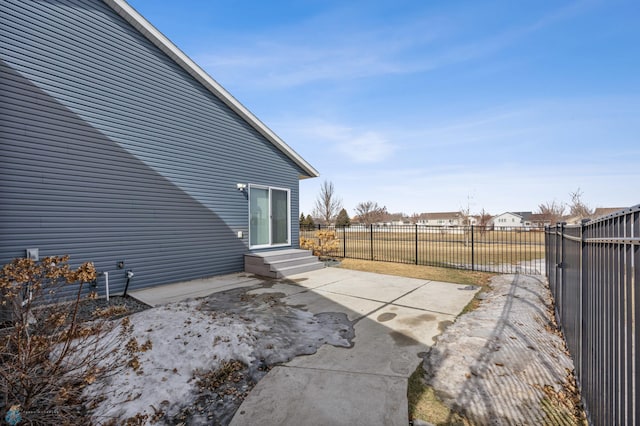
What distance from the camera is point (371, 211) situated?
4544 centimetres

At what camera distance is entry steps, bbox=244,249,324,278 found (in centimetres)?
789

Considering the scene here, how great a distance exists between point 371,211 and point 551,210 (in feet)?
74.9

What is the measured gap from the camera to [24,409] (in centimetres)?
205

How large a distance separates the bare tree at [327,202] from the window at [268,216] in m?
21.2

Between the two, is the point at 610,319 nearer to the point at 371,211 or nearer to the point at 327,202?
the point at 327,202

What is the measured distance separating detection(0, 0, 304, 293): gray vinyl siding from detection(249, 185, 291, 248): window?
44cm

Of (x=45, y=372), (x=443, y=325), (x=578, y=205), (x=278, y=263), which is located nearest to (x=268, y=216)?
(x=278, y=263)

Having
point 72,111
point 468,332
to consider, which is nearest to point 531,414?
point 468,332

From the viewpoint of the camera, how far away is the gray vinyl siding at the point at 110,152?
491 cm

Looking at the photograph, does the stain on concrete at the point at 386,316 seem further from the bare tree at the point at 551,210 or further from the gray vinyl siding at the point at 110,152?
the bare tree at the point at 551,210

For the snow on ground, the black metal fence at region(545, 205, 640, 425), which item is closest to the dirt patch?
the black metal fence at region(545, 205, 640, 425)

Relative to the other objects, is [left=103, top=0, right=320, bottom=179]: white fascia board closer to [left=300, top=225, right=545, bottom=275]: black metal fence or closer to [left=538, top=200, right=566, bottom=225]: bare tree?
[left=300, top=225, right=545, bottom=275]: black metal fence

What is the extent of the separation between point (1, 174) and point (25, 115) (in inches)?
44.0

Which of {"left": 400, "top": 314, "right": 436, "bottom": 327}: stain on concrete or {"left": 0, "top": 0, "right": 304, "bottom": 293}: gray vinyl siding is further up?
{"left": 0, "top": 0, "right": 304, "bottom": 293}: gray vinyl siding
